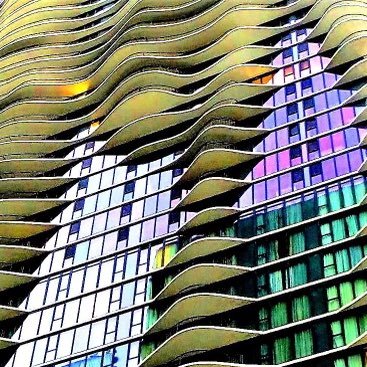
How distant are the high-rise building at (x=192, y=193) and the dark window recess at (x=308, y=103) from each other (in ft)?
0.17

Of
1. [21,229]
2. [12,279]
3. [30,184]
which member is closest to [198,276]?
[12,279]

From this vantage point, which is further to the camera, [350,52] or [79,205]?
[79,205]

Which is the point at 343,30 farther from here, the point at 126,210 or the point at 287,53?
the point at 126,210

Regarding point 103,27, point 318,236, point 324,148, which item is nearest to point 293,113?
point 324,148

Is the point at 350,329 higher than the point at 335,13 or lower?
lower

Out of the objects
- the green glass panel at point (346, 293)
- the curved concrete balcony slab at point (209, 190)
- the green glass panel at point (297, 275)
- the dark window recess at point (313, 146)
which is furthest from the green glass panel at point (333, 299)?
the dark window recess at point (313, 146)

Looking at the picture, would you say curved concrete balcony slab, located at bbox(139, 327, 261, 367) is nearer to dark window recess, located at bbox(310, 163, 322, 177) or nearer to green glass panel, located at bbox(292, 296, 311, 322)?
green glass panel, located at bbox(292, 296, 311, 322)

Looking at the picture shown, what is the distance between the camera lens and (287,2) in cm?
4638

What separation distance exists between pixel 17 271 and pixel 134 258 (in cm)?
717

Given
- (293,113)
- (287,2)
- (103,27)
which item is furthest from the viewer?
(103,27)

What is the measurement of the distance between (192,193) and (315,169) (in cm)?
559

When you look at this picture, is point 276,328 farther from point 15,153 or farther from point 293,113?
point 15,153

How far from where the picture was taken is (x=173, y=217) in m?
38.5

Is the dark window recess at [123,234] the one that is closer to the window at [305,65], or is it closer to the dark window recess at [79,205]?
the dark window recess at [79,205]
